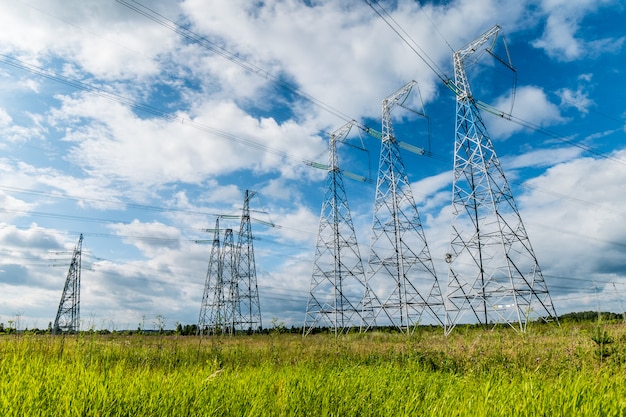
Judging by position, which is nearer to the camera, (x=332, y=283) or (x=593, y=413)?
(x=593, y=413)

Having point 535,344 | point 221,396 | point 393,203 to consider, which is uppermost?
point 393,203

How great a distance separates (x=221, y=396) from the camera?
3641mm

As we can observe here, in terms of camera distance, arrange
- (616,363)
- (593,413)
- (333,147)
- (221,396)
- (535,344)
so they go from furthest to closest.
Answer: (333,147) < (535,344) < (616,363) < (221,396) < (593,413)

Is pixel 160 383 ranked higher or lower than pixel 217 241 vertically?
lower

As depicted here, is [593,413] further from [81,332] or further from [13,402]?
[81,332]

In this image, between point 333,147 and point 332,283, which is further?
point 333,147

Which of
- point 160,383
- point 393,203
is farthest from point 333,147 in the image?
point 160,383

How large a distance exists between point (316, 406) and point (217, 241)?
44020mm

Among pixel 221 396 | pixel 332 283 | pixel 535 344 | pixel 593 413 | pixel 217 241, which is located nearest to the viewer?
pixel 593 413

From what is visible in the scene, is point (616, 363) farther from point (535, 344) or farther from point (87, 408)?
point (87, 408)

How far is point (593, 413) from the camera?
2.92 metres

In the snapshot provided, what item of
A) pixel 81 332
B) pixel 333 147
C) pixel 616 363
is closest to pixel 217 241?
pixel 333 147

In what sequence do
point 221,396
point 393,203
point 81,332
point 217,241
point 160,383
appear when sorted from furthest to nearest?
point 217,241 < point 393,203 < point 81,332 < point 160,383 < point 221,396

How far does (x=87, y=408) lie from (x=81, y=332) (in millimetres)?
6122
